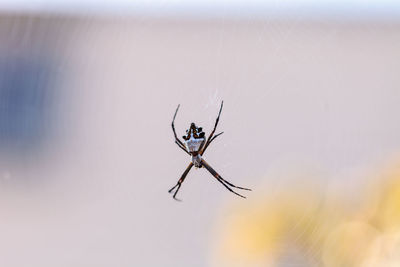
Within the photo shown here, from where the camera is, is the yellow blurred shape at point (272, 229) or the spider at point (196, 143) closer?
the spider at point (196, 143)

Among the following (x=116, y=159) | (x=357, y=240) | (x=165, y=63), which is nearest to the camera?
(x=357, y=240)

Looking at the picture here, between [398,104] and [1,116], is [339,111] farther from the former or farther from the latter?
[1,116]

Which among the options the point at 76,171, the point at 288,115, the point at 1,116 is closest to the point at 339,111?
the point at 288,115

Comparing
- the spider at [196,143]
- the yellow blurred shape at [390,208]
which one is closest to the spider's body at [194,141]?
the spider at [196,143]

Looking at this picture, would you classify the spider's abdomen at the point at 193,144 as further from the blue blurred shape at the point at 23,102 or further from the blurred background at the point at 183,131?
the blue blurred shape at the point at 23,102

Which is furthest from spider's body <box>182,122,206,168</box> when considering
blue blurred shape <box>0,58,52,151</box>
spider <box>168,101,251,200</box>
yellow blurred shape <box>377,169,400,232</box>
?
blue blurred shape <box>0,58,52,151</box>
